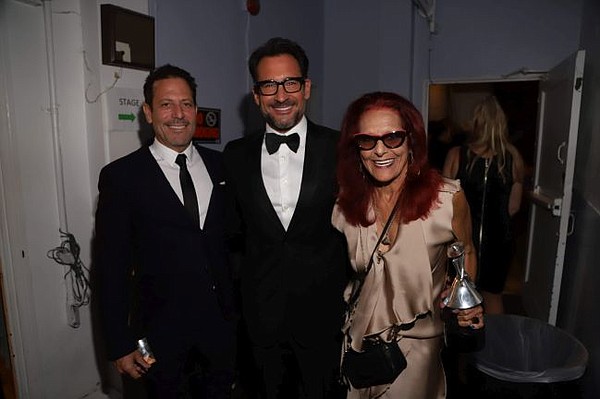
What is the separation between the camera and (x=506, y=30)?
Result: 4.28 metres

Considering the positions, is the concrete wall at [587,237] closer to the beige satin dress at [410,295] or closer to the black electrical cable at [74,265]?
the beige satin dress at [410,295]

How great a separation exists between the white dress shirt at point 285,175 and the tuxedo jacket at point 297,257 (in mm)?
32

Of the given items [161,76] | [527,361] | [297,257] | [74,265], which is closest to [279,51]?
[161,76]

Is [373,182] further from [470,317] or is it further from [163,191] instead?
[163,191]

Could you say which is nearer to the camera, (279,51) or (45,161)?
(279,51)

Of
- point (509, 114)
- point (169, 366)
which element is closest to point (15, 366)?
point (169, 366)

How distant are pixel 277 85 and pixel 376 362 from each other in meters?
1.14

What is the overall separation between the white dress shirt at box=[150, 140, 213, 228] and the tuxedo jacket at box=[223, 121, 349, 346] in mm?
135

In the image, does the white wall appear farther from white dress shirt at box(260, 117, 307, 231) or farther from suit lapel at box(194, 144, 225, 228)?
white dress shirt at box(260, 117, 307, 231)

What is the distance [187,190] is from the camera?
1.74m

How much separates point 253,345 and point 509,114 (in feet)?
23.6

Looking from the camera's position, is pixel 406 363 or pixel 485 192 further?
pixel 485 192

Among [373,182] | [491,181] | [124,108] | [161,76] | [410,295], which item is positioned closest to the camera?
[410,295]

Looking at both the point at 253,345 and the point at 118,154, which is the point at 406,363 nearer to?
the point at 253,345
